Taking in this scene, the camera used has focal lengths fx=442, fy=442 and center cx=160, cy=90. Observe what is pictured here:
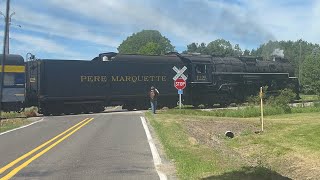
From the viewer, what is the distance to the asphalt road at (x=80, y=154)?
9219 mm

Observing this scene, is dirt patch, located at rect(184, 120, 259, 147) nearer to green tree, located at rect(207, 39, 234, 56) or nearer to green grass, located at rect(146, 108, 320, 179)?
green grass, located at rect(146, 108, 320, 179)

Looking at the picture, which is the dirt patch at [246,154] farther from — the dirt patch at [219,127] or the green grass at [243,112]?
the green grass at [243,112]

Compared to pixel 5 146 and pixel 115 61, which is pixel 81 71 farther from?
pixel 5 146

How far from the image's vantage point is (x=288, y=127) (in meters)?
22.2

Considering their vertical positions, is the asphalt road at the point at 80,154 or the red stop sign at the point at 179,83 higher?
the red stop sign at the point at 179,83

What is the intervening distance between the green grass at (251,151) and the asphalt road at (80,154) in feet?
2.86

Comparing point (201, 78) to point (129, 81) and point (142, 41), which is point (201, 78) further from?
point (142, 41)

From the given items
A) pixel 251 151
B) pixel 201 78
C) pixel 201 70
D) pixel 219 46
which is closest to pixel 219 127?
pixel 251 151

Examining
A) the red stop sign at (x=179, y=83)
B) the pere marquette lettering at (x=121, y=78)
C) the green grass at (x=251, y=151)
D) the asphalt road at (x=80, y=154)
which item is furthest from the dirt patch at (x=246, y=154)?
the pere marquette lettering at (x=121, y=78)

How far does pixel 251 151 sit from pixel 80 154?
728 centimetres

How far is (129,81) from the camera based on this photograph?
33.3 m

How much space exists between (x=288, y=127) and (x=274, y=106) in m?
9.91

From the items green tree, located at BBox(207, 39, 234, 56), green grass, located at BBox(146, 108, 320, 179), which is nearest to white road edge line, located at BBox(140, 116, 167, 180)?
green grass, located at BBox(146, 108, 320, 179)

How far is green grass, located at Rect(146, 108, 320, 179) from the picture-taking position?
32.0ft
